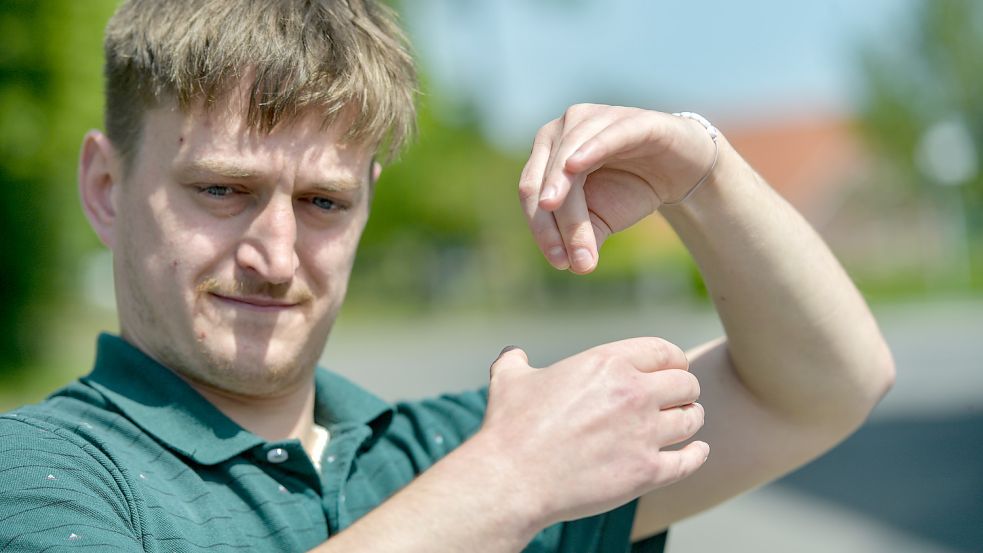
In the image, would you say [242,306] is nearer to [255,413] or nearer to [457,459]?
[255,413]

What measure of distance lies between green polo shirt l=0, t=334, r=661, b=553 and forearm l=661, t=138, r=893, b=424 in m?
0.45

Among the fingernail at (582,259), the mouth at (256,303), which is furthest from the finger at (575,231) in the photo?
the mouth at (256,303)

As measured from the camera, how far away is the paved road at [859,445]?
7.30 metres

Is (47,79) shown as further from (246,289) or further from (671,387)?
(671,387)

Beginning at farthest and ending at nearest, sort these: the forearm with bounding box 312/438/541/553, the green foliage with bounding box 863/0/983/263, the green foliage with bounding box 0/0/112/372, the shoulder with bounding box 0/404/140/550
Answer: the green foliage with bounding box 863/0/983/263 → the green foliage with bounding box 0/0/112/372 → the shoulder with bounding box 0/404/140/550 → the forearm with bounding box 312/438/541/553

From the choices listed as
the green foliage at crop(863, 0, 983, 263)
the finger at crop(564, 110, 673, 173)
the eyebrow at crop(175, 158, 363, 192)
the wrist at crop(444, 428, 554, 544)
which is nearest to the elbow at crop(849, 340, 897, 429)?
the finger at crop(564, 110, 673, 173)

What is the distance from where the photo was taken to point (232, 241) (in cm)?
208

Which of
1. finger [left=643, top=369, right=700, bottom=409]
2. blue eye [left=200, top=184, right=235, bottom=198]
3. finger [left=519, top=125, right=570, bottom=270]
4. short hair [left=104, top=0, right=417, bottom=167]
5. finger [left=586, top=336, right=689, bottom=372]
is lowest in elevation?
finger [left=643, top=369, right=700, bottom=409]

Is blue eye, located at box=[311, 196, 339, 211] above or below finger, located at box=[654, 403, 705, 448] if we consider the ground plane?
above

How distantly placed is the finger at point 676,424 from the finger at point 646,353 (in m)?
0.07

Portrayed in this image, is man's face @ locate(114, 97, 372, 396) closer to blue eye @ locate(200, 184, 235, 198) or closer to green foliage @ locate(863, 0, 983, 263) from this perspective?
blue eye @ locate(200, 184, 235, 198)

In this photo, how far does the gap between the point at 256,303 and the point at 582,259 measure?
707mm

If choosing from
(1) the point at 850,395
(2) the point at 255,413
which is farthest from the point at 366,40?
(1) the point at 850,395

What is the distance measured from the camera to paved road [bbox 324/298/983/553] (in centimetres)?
730
